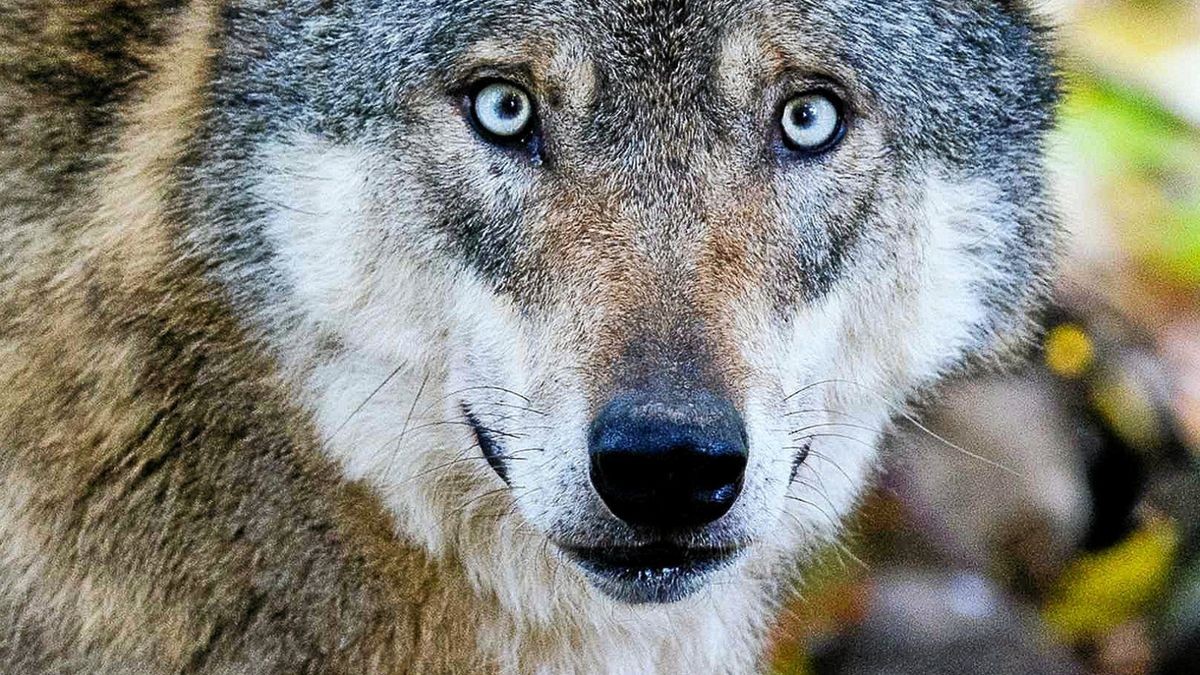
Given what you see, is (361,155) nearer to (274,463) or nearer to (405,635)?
(274,463)

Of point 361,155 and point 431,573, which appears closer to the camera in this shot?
point 361,155

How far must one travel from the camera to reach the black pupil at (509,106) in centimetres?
279

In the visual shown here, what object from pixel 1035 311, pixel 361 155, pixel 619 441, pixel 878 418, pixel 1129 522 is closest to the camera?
pixel 619 441

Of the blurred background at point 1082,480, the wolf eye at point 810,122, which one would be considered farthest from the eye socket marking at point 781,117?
the blurred background at point 1082,480

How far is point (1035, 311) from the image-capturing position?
3512mm

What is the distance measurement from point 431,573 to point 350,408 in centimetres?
38

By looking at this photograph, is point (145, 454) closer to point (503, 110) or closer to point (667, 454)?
point (503, 110)

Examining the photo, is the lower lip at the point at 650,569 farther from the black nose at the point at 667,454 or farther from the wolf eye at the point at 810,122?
the wolf eye at the point at 810,122

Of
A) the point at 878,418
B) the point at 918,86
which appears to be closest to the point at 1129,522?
the point at 878,418

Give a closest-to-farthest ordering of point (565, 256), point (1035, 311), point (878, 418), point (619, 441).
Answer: point (619, 441) → point (565, 256) → point (878, 418) → point (1035, 311)

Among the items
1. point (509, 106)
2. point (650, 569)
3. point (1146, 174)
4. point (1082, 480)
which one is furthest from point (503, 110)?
point (1146, 174)

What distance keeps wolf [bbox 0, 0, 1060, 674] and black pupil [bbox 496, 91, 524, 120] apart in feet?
0.07

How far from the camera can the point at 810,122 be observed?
2.87 metres

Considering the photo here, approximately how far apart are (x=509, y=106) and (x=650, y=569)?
881 mm
